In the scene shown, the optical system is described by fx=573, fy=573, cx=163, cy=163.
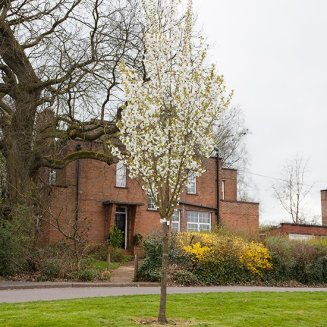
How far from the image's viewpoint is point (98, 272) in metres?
23.9

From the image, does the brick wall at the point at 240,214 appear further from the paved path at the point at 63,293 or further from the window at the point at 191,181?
the paved path at the point at 63,293

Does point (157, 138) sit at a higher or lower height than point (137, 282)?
higher

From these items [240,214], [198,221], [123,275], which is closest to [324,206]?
[240,214]

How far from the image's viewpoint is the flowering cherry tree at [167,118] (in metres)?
12.1

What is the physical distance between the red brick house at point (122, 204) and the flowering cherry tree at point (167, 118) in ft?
65.9

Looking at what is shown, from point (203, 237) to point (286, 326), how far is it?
14.0 meters

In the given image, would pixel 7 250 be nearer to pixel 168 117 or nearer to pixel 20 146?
pixel 20 146

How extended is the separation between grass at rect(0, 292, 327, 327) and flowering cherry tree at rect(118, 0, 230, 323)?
1272 millimetres

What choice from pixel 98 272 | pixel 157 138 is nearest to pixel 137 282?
pixel 98 272

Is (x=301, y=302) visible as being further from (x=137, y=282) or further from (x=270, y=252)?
(x=270, y=252)

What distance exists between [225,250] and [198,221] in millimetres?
14583

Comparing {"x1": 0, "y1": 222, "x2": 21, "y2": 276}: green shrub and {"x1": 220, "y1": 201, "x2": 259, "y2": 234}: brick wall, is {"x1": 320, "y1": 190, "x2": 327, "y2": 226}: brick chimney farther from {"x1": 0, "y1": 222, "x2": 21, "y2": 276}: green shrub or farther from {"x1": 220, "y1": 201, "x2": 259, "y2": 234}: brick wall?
{"x1": 0, "y1": 222, "x2": 21, "y2": 276}: green shrub

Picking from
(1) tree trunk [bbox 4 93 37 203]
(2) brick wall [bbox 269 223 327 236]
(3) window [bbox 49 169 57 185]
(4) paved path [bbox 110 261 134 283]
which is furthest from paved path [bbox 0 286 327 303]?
(2) brick wall [bbox 269 223 327 236]

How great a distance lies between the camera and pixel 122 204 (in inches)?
1457
